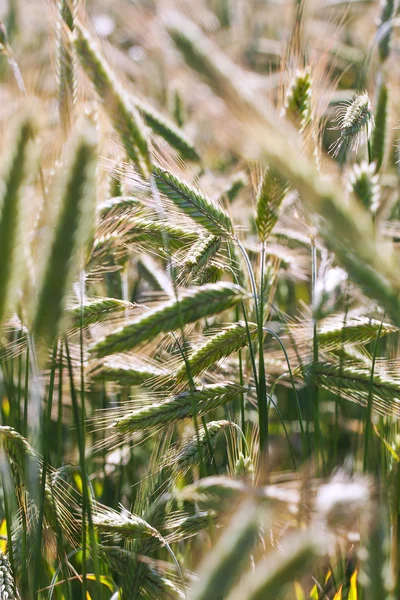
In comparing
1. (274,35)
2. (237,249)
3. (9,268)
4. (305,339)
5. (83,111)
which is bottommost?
(305,339)

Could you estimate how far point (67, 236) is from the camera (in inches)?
31.0

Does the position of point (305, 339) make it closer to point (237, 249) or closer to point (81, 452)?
point (237, 249)

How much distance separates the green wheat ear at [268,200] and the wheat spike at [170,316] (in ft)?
0.63

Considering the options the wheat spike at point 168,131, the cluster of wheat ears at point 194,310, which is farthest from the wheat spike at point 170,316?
the wheat spike at point 168,131

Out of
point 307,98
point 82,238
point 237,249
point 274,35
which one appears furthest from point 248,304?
point 274,35

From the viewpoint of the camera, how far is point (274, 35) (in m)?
5.20

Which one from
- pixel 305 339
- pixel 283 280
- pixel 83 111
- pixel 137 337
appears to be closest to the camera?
pixel 137 337

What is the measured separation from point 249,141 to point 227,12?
5029 mm

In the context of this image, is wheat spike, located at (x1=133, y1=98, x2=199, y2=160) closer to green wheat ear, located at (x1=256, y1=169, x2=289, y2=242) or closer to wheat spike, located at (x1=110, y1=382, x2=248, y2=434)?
green wheat ear, located at (x1=256, y1=169, x2=289, y2=242)

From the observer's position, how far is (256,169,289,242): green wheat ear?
1.14 metres

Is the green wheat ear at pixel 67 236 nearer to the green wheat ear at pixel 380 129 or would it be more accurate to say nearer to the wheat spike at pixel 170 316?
the wheat spike at pixel 170 316

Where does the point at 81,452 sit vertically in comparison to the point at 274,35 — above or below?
below

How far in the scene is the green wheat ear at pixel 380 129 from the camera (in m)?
1.54

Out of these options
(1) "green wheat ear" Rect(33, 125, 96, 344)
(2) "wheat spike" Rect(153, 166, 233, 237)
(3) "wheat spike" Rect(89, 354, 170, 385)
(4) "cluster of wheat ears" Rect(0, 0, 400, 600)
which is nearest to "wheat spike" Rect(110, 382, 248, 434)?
(4) "cluster of wheat ears" Rect(0, 0, 400, 600)
